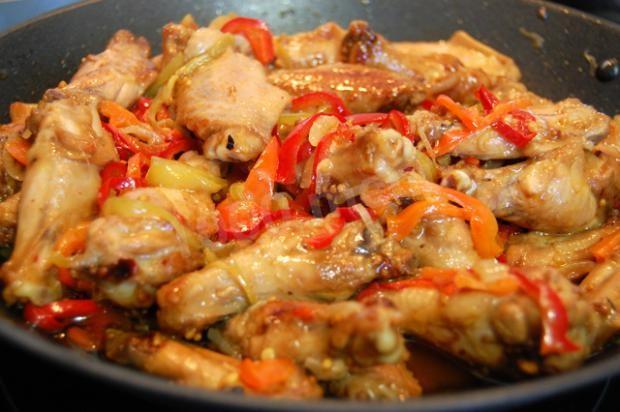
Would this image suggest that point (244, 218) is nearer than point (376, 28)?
Yes

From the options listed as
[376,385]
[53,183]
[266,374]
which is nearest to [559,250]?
[376,385]

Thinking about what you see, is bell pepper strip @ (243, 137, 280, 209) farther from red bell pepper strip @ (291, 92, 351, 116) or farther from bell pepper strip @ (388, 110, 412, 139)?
bell pepper strip @ (388, 110, 412, 139)

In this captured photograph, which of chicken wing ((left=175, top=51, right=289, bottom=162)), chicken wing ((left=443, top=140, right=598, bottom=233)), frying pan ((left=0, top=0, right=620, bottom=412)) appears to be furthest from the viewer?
frying pan ((left=0, top=0, right=620, bottom=412))

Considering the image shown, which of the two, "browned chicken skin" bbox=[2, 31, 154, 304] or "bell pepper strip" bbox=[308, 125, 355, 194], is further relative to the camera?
"bell pepper strip" bbox=[308, 125, 355, 194]

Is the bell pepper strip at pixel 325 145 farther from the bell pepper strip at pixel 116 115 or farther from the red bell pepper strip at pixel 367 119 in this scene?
the bell pepper strip at pixel 116 115

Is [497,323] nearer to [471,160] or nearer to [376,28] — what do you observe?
[471,160]

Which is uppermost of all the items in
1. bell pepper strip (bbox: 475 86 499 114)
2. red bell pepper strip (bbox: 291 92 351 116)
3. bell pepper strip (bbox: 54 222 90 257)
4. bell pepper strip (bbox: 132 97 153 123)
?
bell pepper strip (bbox: 132 97 153 123)

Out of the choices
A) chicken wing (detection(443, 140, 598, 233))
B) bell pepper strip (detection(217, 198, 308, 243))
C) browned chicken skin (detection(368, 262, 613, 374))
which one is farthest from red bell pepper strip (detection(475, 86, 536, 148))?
bell pepper strip (detection(217, 198, 308, 243))
